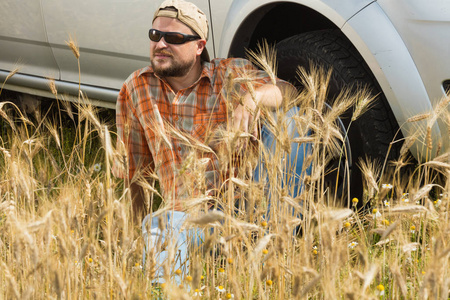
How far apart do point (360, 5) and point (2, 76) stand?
262cm

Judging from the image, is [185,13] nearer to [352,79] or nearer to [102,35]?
[352,79]

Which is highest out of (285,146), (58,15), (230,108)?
(58,15)

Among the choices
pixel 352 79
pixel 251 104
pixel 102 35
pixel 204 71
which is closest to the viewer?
pixel 251 104

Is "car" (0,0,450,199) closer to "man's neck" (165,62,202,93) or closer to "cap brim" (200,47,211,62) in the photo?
"cap brim" (200,47,211,62)

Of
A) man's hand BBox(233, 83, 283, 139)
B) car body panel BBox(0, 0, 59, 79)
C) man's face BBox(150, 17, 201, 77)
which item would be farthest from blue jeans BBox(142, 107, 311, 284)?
car body panel BBox(0, 0, 59, 79)

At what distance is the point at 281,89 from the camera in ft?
9.53

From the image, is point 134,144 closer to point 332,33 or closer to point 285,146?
point 332,33

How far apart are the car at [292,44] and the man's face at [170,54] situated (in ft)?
0.97

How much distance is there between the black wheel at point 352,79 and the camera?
9.59 ft

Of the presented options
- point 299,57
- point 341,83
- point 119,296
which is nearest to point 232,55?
point 299,57

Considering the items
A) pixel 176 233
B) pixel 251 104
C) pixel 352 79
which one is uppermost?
pixel 352 79

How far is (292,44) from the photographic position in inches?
125

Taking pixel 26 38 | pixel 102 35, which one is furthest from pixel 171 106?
pixel 26 38

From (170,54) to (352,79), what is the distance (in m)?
0.78
